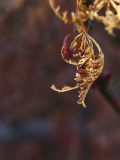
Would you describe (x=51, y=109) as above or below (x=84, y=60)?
below

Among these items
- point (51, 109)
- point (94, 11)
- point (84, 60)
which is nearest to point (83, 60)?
point (84, 60)

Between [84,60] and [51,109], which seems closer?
[84,60]

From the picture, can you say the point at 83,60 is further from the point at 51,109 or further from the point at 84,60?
the point at 51,109

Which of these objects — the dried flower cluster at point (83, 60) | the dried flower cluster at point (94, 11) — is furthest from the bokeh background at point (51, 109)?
the dried flower cluster at point (83, 60)

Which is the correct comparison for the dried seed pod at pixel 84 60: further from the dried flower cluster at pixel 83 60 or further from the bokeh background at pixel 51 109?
the bokeh background at pixel 51 109

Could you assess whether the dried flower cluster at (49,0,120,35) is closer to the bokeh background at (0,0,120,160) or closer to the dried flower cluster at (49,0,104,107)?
the dried flower cluster at (49,0,104,107)

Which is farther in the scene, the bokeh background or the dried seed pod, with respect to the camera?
the bokeh background

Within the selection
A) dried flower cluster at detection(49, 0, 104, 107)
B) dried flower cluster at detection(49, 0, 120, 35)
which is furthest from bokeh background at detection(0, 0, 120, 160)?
dried flower cluster at detection(49, 0, 104, 107)
